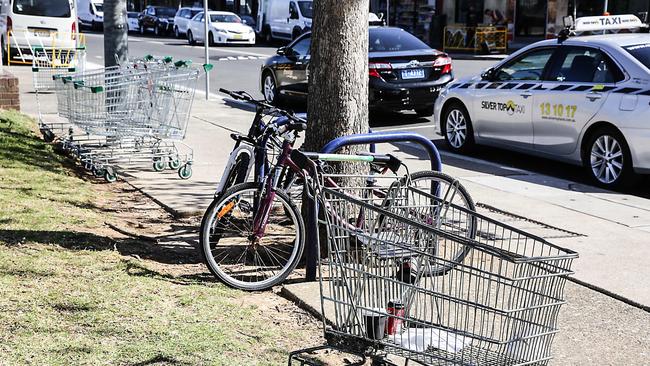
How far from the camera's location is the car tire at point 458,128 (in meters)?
11.8

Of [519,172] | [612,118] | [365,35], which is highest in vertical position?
[365,35]

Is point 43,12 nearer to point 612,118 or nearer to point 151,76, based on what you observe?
point 151,76

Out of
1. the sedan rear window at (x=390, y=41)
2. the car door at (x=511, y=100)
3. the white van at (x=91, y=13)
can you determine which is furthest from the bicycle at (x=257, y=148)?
the white van at (x=91, y=13)

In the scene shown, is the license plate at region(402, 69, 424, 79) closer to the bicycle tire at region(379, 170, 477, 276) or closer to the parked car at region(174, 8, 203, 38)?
the bicycle tire at region(379, 170, 477, 276)

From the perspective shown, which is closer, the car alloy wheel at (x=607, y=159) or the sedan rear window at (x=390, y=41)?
the car alloy wheel at (x=607, y=159)

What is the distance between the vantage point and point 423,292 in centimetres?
356

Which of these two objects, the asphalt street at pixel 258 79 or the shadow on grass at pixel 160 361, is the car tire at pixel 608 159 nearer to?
the asphalt street at pixel 258 79

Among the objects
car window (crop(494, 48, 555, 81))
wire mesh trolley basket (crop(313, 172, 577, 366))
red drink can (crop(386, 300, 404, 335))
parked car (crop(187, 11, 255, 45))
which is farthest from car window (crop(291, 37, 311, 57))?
parked car (crop(187, 11, 255, 45))

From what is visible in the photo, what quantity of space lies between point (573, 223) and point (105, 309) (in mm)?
4488

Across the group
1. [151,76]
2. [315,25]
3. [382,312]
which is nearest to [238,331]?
[382,312]

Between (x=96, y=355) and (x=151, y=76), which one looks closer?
(x=96, y=355)

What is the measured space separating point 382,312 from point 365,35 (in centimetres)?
297

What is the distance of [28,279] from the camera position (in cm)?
523

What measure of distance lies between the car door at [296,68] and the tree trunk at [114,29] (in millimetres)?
5006
